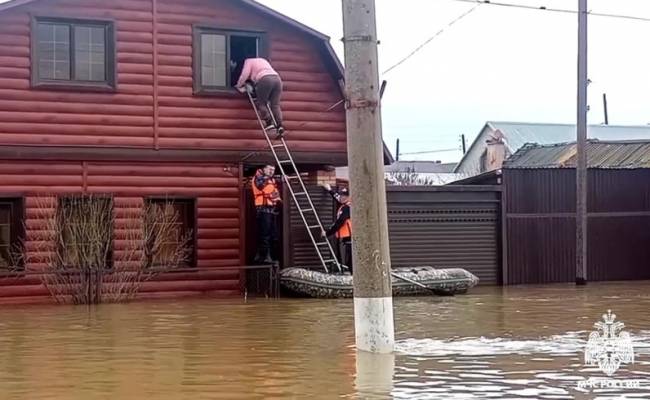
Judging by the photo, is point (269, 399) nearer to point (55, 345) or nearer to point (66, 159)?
point (55, 345)

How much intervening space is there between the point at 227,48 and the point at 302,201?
358cm

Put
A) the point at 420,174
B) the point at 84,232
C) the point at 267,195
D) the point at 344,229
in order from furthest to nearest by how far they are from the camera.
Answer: the point at 420,174 → the point at 344,229 → the point at 267,195 → the point at 84,232

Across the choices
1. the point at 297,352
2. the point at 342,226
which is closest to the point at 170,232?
the point at 342,226

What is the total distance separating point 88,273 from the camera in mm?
19344

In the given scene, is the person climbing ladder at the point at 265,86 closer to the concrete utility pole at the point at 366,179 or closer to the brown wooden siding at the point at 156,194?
the brown wooden siding at the point at 156,194

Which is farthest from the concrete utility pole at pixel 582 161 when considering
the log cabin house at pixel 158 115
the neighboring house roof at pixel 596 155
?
the log cabin house at pixel 158 115

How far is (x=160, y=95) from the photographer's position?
21594mm

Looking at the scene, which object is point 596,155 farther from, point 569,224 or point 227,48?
point 227,48

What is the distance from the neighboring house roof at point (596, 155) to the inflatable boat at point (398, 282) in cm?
691

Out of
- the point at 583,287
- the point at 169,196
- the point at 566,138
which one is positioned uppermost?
the point at 566,138

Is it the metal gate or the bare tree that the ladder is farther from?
the bare tree

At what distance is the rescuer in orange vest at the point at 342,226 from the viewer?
844 inches

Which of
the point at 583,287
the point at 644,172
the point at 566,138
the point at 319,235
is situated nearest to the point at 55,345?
the point at 319,235

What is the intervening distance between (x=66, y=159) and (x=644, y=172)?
1424 cm
